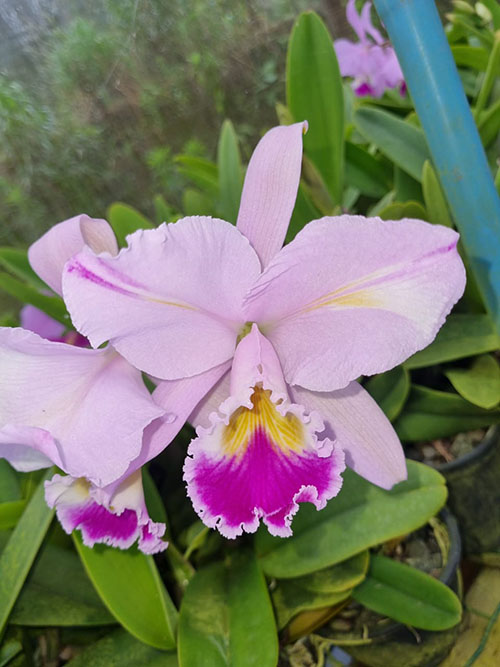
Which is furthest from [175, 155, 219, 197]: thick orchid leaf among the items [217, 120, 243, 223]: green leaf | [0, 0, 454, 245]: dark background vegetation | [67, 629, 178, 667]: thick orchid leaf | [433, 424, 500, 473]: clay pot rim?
[67, 629, 178, 667]: thick orchid leaf

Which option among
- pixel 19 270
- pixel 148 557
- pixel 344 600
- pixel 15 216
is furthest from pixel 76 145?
pixel 344 600

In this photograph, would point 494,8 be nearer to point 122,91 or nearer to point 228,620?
point 122,91

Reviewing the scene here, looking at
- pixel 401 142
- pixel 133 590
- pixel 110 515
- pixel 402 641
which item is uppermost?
pixel 401 142

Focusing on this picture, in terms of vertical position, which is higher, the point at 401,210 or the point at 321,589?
the point at 401,210

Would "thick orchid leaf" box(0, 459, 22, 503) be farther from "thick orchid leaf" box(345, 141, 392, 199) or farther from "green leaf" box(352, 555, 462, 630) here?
"thick orchid leaf" box(345, 141, 392, 199)

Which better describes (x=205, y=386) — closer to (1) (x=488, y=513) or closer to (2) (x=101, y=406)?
(2) (x=101, y=406)

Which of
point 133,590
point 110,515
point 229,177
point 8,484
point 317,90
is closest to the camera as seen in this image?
point 110,515

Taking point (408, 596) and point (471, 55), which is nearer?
point (408, 596)

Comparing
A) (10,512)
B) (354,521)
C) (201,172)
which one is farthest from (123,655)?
(201,172)
